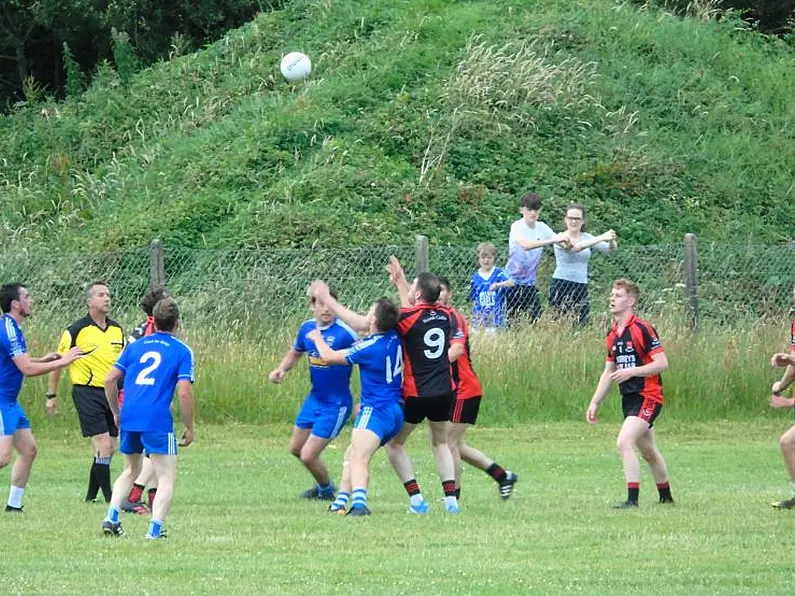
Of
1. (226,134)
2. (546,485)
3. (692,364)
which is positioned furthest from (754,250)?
(226,134)

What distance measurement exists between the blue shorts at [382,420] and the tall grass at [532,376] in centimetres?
670

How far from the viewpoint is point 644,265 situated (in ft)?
67.8

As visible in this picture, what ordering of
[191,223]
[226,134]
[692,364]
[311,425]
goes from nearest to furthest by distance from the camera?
[311,425] < [692,364] < [191,223] < [226,134]

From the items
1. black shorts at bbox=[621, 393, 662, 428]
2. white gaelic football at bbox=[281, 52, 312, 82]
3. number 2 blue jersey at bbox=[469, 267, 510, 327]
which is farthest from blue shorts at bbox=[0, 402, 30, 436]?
white gaelic football at bbox=[281, 52, 312, 82]

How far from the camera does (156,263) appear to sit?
18766 millimetres

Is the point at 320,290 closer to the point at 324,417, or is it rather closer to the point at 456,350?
the point at 456,350

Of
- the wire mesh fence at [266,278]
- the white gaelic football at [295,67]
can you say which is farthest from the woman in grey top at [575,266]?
the white gaelic football at [295,67]

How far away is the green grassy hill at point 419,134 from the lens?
80.6ft

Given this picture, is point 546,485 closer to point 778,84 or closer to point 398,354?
point 398,354

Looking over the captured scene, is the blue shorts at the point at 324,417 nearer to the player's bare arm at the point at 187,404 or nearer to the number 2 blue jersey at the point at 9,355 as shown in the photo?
the number 2 blue jersey at the point at 9,355

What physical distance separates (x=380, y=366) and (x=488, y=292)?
23.2 ft

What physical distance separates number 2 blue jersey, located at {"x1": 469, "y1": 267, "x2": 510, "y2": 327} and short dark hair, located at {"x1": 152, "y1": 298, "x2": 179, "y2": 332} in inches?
332

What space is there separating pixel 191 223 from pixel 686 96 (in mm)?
10889

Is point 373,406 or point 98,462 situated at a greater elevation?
point 373,406
